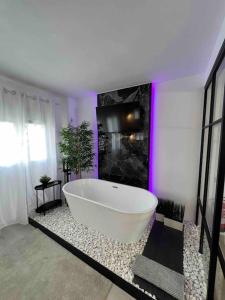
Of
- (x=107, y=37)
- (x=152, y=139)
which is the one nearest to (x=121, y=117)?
(x=152, y=139)

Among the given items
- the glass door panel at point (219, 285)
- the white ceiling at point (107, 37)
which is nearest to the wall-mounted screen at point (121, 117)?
the white ceiling at point (107, 37)

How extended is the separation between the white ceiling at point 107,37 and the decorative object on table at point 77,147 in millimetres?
1057

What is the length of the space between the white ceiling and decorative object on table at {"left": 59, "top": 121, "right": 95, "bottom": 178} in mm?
1057

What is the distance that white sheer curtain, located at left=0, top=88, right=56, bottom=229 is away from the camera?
7.17ft

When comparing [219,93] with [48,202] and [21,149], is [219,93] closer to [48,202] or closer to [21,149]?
[21,149]

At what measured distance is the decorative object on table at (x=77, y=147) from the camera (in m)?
2.78

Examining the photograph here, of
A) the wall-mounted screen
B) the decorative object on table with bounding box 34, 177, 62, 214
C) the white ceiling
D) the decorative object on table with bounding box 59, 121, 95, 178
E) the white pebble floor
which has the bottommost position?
the white pebble floor

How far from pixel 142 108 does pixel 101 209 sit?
186cm

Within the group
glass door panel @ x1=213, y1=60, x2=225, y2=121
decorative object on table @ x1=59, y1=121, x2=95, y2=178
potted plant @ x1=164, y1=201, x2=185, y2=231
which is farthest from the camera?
decorative object on table @ x1=59, y1=121, x2=95, y2=178

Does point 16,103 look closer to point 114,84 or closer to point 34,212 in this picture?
point 114,84

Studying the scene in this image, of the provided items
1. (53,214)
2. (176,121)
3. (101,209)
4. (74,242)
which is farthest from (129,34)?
(53,214)

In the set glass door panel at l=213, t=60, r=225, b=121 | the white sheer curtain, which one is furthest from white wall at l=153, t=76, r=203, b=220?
the white sheer curtain

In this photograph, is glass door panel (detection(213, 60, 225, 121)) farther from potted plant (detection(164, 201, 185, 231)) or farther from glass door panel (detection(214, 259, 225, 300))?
potted plant (detection(164, 201, 185, 231))

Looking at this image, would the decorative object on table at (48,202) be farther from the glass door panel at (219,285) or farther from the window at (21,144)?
the glass door panel at (219,285)
